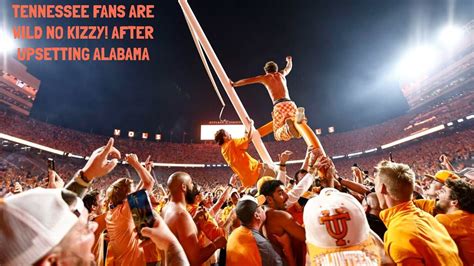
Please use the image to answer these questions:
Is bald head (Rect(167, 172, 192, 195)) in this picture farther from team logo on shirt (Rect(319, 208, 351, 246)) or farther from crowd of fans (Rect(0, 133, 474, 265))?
team logo on shirt (Rect(319, 208, 351, 246))

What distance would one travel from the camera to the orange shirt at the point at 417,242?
5.89 ft

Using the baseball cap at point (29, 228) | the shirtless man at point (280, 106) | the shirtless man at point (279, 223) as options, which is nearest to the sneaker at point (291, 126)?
the shirtless man at point (280, 106)

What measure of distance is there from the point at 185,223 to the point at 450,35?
3594 centimetres

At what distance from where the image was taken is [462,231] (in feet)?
8.71

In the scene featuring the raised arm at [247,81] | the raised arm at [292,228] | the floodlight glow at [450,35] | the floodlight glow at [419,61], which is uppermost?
the floodlight glow at [450,35]

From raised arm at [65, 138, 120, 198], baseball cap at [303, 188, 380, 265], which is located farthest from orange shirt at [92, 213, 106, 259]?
baseball cap at [303, 188, 380, 265]

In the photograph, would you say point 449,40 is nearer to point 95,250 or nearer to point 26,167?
point 95,250

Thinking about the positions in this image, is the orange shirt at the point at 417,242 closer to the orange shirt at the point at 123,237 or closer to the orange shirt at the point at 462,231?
the orange shirt at the point at 462,231

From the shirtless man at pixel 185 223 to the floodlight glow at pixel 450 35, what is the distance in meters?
34.3

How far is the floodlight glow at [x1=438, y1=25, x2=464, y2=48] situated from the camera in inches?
1113

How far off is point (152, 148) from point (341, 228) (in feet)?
139

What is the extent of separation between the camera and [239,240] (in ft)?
8.65

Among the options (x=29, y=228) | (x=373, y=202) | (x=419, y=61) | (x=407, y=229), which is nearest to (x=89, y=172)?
(x=29, y=228)

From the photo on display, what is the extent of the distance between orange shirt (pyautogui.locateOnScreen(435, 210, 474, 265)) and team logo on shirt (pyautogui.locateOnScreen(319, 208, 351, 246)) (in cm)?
205
